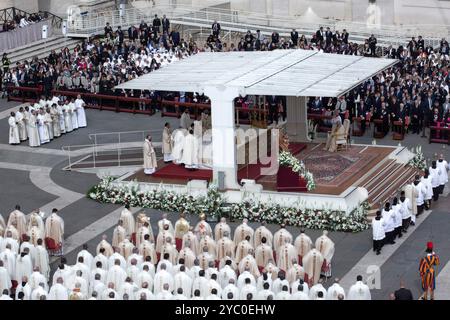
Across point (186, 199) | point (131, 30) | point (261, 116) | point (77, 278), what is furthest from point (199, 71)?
point (131, 30)

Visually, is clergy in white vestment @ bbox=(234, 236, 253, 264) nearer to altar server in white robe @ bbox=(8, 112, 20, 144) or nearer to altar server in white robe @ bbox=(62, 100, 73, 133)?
altar server in white robe @ bbox=(8, 112, 20, 144)

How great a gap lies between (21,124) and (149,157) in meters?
8.45

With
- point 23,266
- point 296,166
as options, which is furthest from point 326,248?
point 23,266

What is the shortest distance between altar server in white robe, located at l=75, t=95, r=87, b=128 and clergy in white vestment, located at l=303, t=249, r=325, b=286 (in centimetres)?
1823

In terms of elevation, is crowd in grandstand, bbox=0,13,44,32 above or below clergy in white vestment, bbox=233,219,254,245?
above

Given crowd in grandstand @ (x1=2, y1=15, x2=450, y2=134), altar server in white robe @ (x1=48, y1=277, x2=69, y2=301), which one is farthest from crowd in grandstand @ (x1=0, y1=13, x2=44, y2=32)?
altar server in white robe @ (x1=48, y1=277, x2=69, y2=301)

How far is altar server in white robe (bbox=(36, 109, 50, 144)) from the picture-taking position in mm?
45688

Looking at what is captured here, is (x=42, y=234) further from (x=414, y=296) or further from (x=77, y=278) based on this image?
(x=414, y=296)

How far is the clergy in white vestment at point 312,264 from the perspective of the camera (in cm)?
3147

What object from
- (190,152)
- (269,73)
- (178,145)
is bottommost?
(190,152)

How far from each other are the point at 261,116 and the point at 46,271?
14869 mm

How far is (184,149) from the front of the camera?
39.5m

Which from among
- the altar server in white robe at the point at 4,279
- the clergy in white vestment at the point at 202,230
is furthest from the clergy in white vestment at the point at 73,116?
the altar server in white robe at the point at 4,279

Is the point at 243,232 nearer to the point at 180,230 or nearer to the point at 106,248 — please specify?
the point at 180,230
